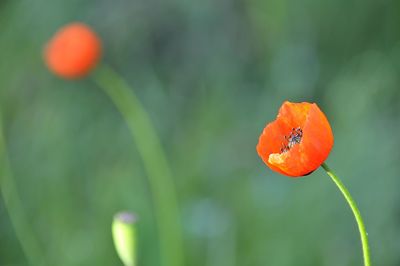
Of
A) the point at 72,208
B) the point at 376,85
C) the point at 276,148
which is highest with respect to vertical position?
the point at 276,148

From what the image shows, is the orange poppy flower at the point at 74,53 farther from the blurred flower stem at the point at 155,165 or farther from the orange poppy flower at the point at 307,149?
the orange poppy flower at the point at 307,149

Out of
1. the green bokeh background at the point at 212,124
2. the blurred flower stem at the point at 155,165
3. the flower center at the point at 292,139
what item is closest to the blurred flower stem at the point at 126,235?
the flower center at the point at 292,139

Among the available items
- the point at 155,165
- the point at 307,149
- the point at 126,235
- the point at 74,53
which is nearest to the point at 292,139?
the point at 307,149

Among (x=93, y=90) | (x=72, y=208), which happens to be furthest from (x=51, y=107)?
(x=72, y=208)

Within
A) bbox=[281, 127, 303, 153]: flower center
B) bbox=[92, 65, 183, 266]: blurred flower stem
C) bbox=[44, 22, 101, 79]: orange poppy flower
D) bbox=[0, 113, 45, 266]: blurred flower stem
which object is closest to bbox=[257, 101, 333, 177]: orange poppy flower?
bbox=[281, 127, 303, 153]: flower center

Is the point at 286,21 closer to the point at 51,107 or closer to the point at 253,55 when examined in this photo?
the point at 253,55

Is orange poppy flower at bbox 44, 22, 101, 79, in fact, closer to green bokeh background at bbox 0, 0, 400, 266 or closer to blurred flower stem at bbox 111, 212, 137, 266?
green bokeh background at bbox 0, 0, 400, 266
